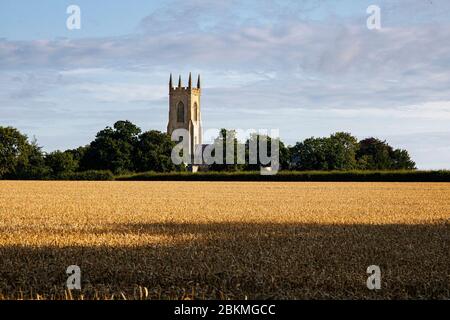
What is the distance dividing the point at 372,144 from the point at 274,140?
27.6 m

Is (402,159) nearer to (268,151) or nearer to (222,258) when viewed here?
(268,151)

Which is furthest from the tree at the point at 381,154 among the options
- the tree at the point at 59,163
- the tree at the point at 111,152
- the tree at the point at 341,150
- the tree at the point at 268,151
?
the tree at the point at 59,163

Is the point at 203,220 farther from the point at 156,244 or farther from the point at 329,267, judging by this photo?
the point at 329,267

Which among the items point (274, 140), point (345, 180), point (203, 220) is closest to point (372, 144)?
point (274, 140)

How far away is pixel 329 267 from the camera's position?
31.8 ft

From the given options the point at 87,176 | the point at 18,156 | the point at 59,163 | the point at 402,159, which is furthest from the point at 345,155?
the point at 18,156

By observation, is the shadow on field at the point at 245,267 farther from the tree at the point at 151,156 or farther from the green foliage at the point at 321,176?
the tree at the point at 151,156

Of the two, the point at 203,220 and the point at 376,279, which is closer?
the point at 376,279

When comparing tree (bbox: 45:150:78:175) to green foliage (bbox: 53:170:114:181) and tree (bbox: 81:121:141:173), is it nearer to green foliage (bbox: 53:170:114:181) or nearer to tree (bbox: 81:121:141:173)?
tree (bbox: 81:121:141:173)

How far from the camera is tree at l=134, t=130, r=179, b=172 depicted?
124812 mm

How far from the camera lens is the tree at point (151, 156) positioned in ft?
409

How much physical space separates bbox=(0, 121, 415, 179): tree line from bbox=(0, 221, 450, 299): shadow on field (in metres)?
86.0

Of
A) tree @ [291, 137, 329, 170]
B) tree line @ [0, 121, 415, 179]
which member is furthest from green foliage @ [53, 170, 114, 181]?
tree @ [291, 137, 329, 170]

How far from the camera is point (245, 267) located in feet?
31.4
